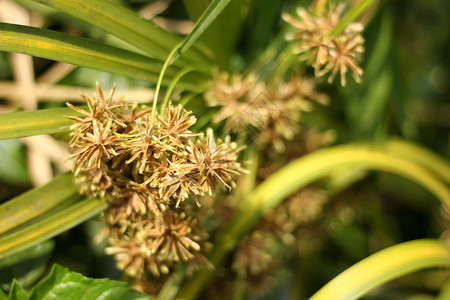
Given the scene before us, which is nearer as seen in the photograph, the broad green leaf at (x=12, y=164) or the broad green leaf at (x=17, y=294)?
the broad green leaf at (x=17, y=294)

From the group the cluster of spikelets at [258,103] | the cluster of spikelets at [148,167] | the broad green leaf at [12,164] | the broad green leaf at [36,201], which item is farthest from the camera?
the broad green leaf at [12,164]

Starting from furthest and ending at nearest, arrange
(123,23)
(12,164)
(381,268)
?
(12,164) < (381,268) < (123,23)

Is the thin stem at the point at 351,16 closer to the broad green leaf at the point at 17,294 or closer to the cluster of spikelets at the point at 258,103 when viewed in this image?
the cluster of spikelets at the point at 258,103

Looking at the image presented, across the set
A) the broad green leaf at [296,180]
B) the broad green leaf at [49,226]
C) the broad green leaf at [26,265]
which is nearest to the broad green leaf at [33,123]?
the broad green leaf at [49,226]

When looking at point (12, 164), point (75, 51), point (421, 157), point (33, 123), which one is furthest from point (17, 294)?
point (421, 157)

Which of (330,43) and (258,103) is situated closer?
(330,43)

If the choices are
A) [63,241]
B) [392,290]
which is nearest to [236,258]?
[63,241]

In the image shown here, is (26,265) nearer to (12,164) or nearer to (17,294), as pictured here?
(17,294)
